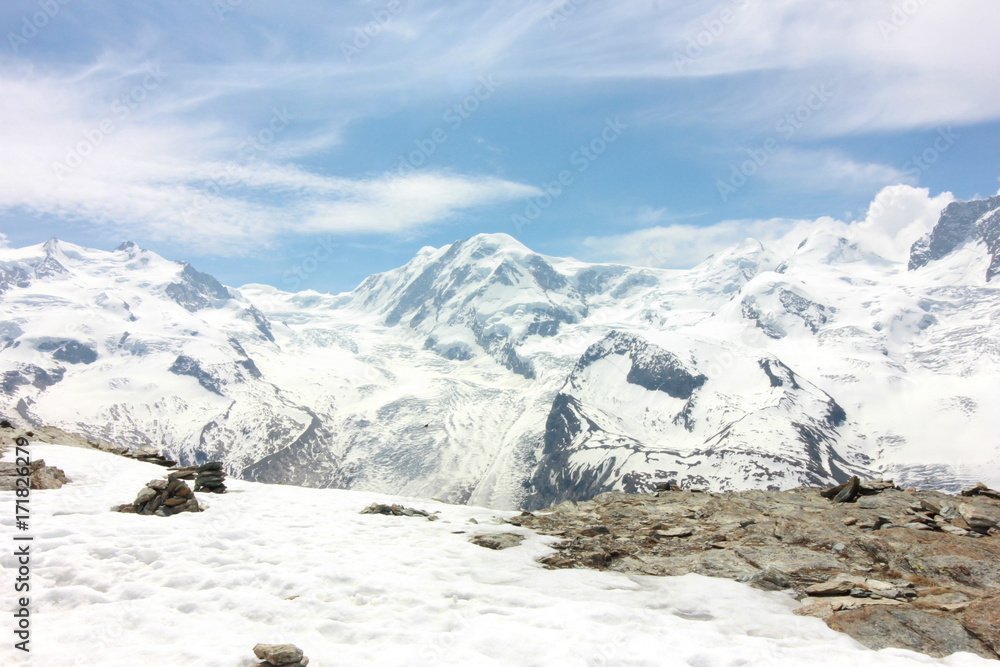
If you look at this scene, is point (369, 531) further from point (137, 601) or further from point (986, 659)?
point (986, 659)

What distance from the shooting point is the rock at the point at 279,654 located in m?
10.8

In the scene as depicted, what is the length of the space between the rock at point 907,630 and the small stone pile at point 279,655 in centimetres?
1225

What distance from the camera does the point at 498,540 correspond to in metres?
21.2

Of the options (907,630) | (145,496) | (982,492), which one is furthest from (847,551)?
(145,496)

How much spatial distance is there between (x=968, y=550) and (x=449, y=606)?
1635 centimetres

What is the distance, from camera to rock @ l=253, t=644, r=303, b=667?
35.6 feet

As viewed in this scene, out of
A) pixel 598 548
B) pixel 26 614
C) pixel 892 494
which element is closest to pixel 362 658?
pixel 26 614

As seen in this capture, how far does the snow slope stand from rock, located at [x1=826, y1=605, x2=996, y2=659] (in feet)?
1.34

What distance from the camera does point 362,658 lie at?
11.7m

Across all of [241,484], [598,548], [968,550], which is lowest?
[241,484]

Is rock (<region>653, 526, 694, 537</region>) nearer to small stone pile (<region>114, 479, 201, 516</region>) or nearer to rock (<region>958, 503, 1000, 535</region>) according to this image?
rock (<region>958, 503, 1000, 535</region>)

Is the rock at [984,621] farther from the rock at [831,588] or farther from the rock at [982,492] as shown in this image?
the rock at [982,492]

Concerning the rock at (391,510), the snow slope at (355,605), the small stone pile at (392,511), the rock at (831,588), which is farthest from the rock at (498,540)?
the rock at (831,588)

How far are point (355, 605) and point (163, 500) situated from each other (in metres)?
12.1
